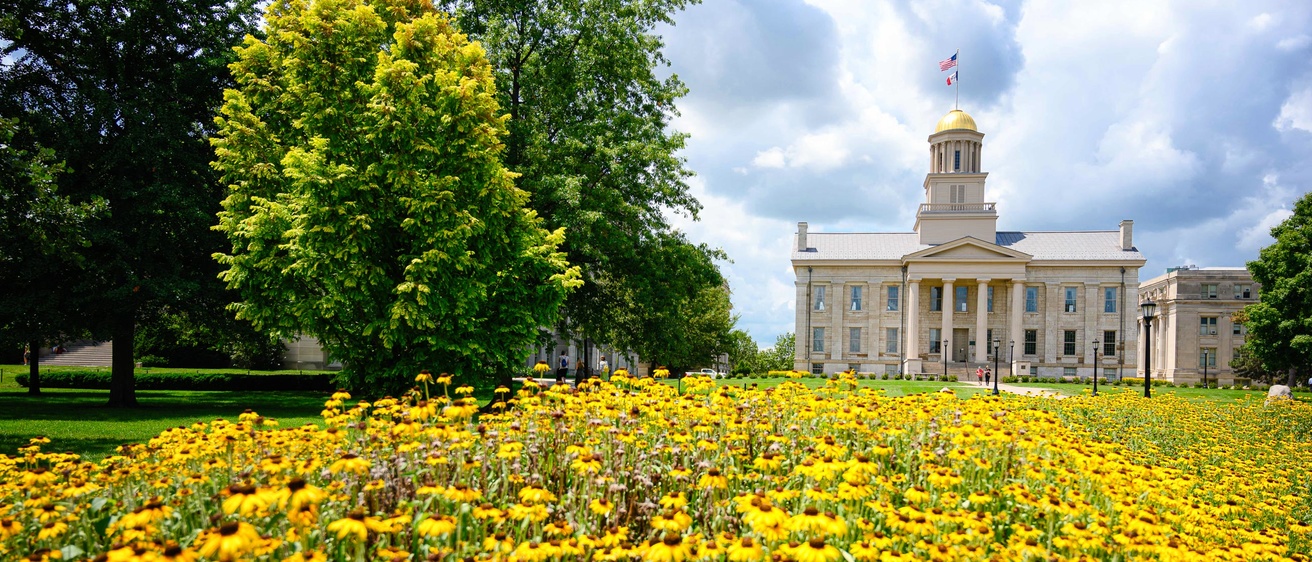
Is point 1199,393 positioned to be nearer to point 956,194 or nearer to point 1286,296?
point 1286,296

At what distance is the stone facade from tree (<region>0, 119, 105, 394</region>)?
7561 cm

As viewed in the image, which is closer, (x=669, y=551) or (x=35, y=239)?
(x=669, y=551)

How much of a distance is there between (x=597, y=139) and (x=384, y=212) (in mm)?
7621

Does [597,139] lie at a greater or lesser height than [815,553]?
greater

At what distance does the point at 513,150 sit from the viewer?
68.9 ft

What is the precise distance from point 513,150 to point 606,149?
279 cm

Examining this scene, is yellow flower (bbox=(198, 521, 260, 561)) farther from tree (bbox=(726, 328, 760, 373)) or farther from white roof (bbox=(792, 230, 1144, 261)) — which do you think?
white roof (bbox=(792, 230, 1144, 261))

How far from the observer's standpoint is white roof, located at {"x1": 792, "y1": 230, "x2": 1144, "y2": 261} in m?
55.7

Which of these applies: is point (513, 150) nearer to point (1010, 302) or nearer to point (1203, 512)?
point (1203, 512)

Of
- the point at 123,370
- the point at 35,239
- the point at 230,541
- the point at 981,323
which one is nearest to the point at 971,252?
the point at 981,323

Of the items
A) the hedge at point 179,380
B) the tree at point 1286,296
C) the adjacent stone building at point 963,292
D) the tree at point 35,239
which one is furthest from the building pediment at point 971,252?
the tree at point 35,239

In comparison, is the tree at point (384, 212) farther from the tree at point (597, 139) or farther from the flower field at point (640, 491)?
the flower field at point (640, 491)

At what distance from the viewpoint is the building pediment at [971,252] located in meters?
53.2

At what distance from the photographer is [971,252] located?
53.6 metres
